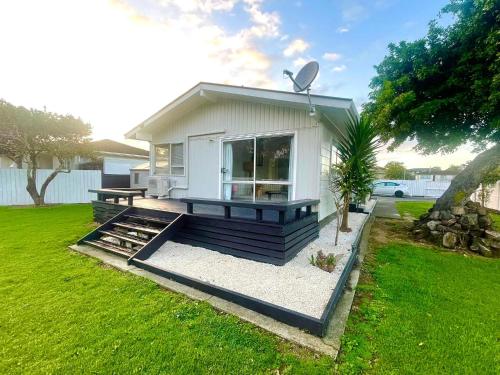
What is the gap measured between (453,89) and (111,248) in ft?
29.9

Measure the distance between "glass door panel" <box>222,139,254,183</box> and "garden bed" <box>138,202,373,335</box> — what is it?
2571mm

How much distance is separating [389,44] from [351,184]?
5.66 meters

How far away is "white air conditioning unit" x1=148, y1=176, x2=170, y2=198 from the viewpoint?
A: 8.11 meters

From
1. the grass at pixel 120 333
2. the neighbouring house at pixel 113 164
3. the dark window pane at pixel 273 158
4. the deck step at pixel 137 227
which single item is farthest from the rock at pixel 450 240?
the neighbouring house at pixel 113 164

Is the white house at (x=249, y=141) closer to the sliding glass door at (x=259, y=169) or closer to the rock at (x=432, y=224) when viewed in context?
the sliding glass door at (x=259, y=169)

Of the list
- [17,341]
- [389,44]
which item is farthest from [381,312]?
[389,44]

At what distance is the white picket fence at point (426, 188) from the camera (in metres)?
22.1

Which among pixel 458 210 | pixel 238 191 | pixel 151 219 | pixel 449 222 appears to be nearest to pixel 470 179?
pixel 458 210

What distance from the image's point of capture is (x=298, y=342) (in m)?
2.09

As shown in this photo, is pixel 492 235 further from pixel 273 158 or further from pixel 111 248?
pixel 111 248

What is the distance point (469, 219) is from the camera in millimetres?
5531

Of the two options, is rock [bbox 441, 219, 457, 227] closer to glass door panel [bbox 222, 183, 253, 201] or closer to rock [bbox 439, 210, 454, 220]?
rock [bbox 439, 210, 454, 220]

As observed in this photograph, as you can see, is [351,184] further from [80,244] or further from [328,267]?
[80,244]

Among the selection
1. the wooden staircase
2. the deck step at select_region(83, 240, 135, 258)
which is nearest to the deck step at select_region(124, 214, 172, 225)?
the wooden staircase
